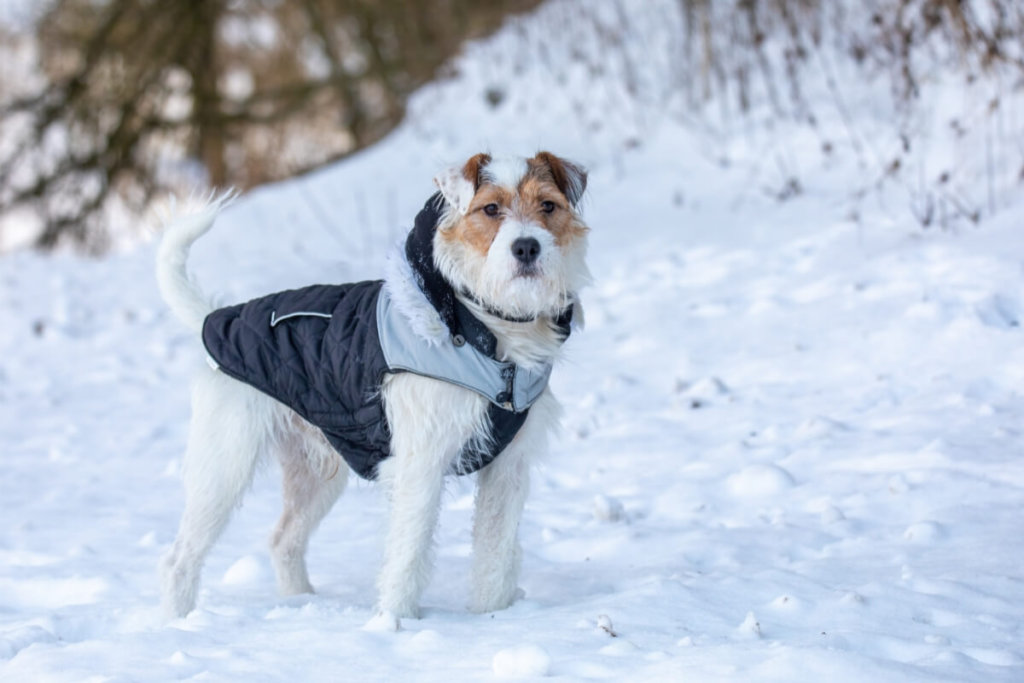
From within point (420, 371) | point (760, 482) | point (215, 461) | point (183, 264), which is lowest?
point (760, 482)

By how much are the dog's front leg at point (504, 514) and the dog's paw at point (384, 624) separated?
1.84 feet

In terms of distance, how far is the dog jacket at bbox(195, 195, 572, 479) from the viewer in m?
3.54

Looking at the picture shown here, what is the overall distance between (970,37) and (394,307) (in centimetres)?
545

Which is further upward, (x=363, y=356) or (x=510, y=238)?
(x=510, y=238)

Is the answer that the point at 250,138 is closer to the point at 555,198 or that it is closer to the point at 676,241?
the point at 676,241

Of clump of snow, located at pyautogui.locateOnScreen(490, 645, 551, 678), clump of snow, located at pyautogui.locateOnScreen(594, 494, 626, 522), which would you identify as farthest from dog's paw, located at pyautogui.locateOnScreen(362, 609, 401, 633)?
clump of snow, located at pyautogui.locateOnScreen(594, 494, 626, 522)

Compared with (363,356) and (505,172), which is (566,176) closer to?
(505,172)

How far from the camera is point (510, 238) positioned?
3492 millimetres


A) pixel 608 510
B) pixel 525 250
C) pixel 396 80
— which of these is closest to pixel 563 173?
pixel 525 250

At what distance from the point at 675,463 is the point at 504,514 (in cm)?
148

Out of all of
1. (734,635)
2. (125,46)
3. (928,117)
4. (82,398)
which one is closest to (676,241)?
(928,117)

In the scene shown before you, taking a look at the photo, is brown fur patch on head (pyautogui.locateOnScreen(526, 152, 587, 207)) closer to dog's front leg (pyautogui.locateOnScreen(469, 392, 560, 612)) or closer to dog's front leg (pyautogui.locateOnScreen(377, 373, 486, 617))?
dog's front leg (pyautogui.locateOnScreen(469, 392, 560, 612))

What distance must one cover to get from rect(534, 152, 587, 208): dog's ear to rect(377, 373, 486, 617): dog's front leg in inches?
35.3

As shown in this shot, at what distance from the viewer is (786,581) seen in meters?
3.65
